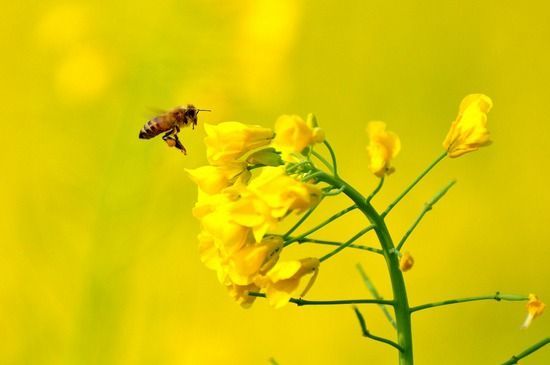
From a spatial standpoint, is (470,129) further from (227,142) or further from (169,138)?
(169,138)

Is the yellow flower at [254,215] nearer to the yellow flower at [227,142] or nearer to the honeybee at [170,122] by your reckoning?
the yellow flower at [227,142]

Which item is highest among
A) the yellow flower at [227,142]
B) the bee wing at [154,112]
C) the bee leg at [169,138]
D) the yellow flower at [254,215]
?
the bee wing at [154,112]

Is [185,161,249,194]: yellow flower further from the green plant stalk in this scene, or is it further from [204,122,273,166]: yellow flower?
the green plant stalk

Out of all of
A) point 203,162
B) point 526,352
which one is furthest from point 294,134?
point 203,162

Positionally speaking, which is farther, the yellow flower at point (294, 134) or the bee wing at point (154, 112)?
the bee wing at point (154, 112)

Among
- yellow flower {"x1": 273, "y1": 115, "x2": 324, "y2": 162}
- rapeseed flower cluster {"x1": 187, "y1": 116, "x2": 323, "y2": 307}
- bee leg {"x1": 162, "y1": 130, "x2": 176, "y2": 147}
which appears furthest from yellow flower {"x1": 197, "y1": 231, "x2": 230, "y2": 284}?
bee leg {"x1": 162, "y1": 130, "x2": 176, "y2": 147}

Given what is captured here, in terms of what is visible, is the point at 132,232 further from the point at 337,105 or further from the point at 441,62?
the point at 441,62

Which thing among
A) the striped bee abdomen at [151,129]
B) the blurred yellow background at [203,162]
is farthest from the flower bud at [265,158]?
the blurred yellow background at [203,162]

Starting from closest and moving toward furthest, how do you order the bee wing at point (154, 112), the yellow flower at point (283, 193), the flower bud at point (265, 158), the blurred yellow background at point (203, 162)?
the yellow flower at point (283, 193) → the flower bud at point (265, 158) → the bee wing at point (154, 112) → the blurred yellow background at point (203, 162)
